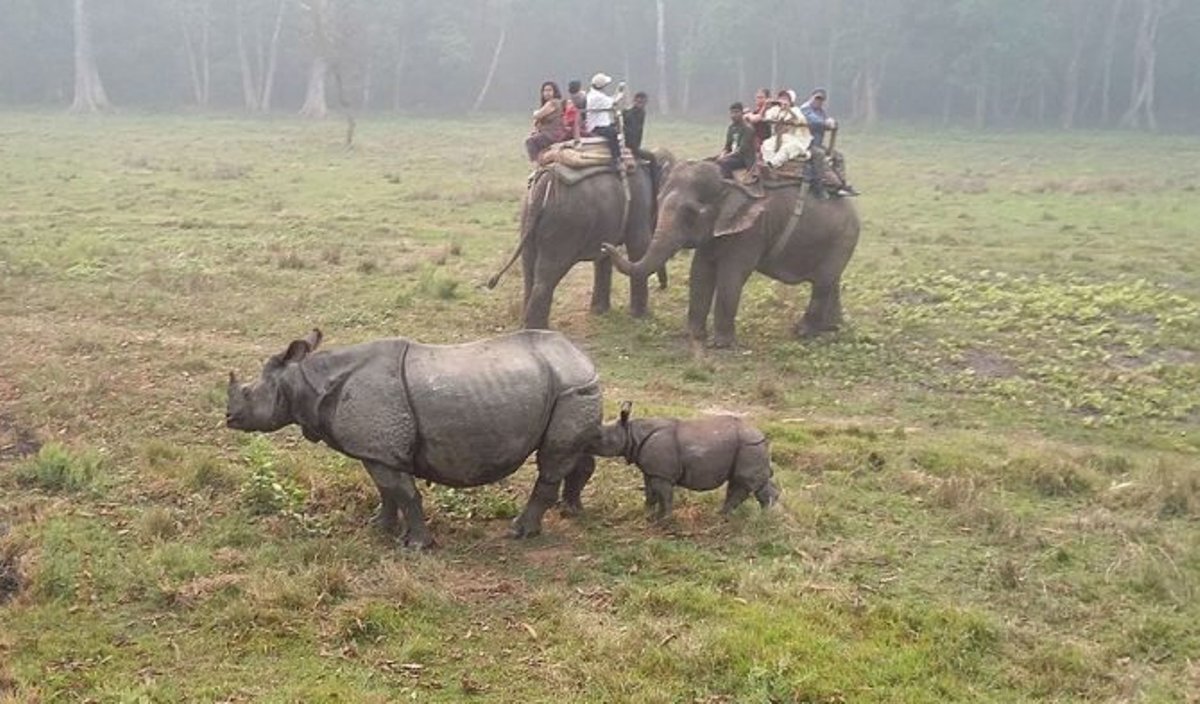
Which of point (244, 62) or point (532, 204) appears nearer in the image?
point (532, 204)

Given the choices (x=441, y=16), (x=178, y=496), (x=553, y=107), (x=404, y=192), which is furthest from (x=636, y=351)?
(x=441, y=16)

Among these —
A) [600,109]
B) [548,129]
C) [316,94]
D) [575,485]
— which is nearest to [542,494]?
[575,485]

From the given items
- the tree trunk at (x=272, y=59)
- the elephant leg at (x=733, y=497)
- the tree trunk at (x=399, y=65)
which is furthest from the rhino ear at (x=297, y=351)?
the tree trunk at (x=399, y=65)

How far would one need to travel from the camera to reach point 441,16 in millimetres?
58906

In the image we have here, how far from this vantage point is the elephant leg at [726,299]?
13562 millimetres

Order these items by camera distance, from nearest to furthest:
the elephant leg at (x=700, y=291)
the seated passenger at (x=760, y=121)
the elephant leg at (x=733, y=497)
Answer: the elephant leg at (x=733, y=497) → the elephant leg at (x=700, y=291) → the seated passenger at (x=760, y=121)

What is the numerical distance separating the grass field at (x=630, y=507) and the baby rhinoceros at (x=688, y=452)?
32cm

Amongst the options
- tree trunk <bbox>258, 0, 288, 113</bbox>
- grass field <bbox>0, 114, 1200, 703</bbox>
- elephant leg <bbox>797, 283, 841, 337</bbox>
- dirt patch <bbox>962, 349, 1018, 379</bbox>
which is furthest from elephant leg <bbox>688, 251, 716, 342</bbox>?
tree trunk <bbox>258, 0, 288, 113</bbox>

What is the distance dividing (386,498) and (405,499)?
188 millimetres

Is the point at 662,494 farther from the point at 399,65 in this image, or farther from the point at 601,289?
the point at 399,65

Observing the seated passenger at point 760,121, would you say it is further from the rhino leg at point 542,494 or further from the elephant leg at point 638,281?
the rhino leg at point 542,494

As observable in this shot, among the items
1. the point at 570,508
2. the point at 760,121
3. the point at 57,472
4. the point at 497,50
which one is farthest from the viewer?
the point at 497,50

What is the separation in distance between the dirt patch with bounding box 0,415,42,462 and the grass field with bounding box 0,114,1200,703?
0.03 meters

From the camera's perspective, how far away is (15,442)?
9594 millimetres
